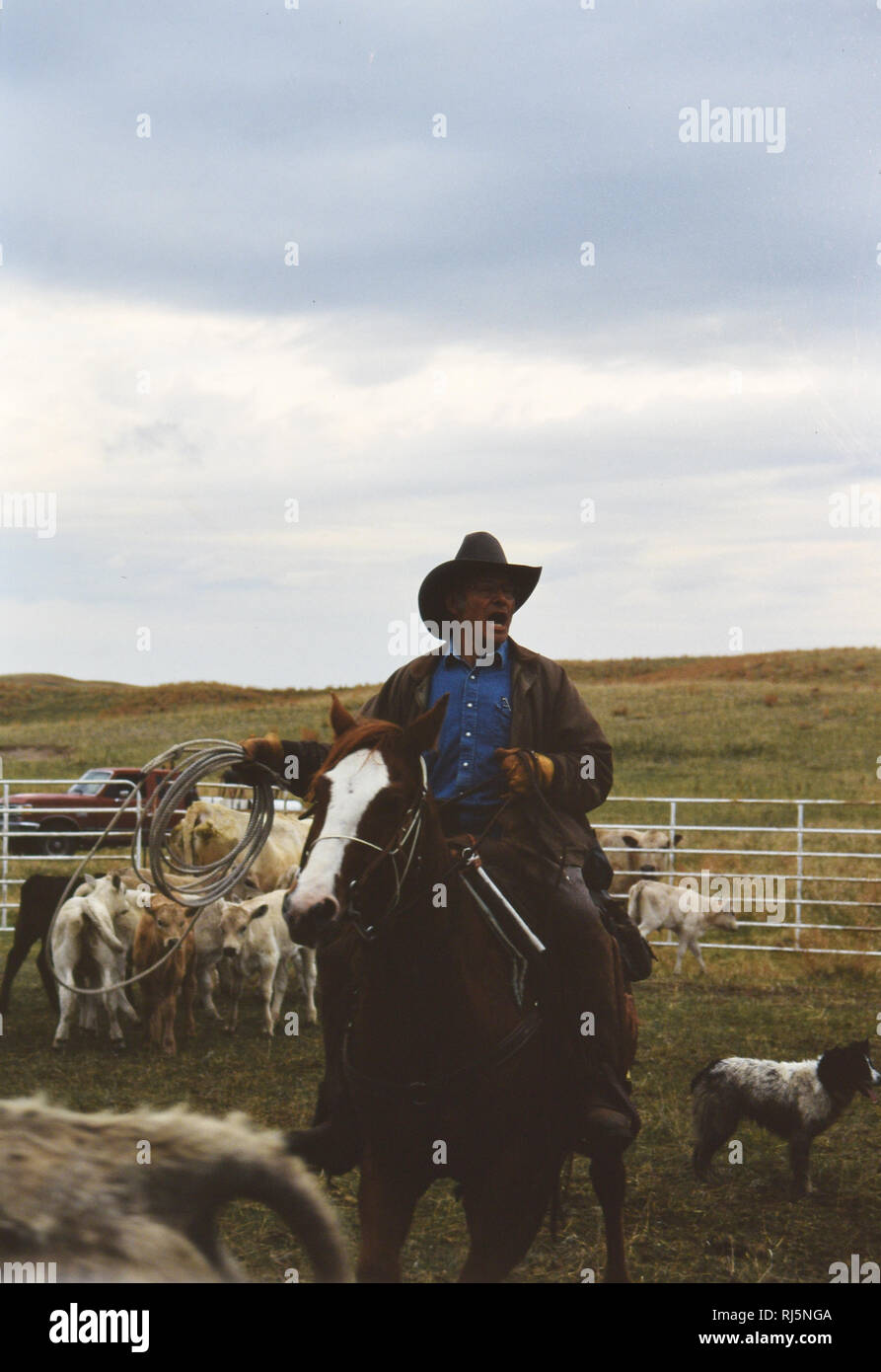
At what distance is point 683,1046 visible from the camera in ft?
31.6

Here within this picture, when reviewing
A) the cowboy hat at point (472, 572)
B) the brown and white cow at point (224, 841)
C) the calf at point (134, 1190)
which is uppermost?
the cowboy hat at point (472, 572)

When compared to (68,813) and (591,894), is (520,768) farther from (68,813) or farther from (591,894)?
(68,813)

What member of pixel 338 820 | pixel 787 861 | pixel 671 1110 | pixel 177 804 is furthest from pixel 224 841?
pixel 787 861

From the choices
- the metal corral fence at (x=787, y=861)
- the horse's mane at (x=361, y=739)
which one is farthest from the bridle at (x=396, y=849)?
the metal corral fence at (x=787, y=861)

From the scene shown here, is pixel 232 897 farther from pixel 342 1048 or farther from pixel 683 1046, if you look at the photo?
pixel 342 1048

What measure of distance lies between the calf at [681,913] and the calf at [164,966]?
4.96 m

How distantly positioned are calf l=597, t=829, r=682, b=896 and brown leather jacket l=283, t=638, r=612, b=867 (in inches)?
431

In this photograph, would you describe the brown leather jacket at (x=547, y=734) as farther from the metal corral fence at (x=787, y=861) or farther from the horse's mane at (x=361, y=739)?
the metal corral fence at (x=787, y=861)

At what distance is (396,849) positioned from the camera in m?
3.25

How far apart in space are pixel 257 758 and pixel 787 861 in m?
19.2

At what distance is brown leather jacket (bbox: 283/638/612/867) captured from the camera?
4180 mm

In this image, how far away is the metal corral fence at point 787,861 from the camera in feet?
47.3
